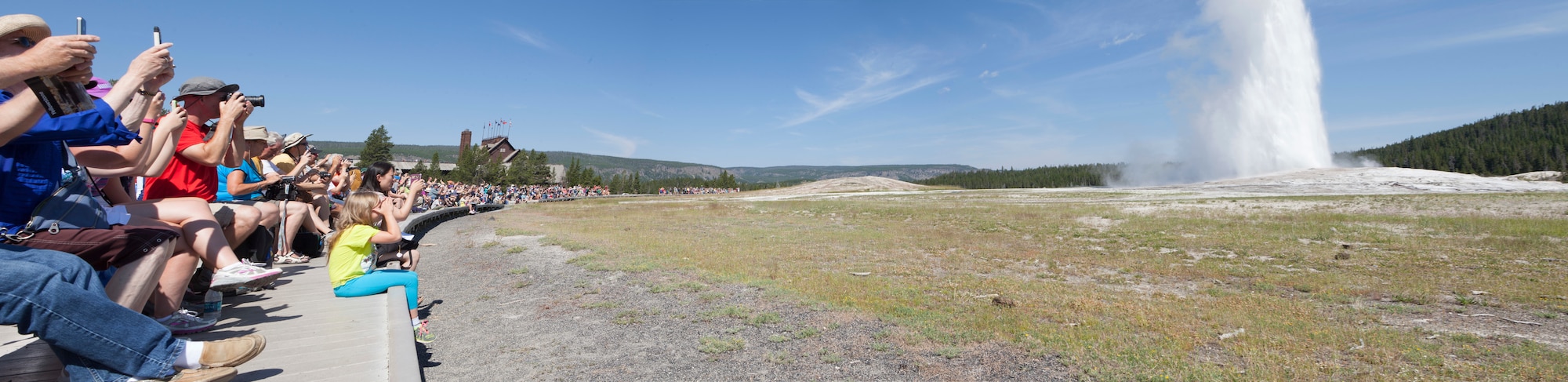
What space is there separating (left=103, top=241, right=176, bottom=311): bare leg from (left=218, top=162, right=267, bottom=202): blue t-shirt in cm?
437

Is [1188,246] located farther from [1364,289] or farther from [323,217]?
[323,217]

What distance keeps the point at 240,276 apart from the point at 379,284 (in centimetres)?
185

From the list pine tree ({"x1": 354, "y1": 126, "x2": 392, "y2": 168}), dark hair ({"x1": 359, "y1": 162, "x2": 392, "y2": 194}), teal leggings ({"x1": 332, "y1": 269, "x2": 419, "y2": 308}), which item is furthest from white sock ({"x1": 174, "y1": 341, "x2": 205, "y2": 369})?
pine tree ({"x1": 354, "y1": 126, "x2": 392, "y2": 168})

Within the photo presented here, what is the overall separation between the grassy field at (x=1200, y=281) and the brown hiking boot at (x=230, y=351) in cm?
532

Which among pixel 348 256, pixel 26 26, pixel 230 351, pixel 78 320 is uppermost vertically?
pixel 26 26

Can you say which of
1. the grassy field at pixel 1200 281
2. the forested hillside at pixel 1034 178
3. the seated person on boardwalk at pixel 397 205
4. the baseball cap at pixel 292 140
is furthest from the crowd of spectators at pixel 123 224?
the forested hillside at pixel 1034 178

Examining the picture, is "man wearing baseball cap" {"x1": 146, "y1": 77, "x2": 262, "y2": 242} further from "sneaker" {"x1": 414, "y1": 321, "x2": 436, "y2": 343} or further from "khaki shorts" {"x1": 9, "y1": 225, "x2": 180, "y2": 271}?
"sneaker" {"x1": 414, "y1": 321, "x2": 436, "y2": 343}

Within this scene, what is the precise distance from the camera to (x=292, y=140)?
9922 mm

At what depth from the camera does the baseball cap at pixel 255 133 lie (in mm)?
7531

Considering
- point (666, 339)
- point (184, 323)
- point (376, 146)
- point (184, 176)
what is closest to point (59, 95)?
point (184, 323)

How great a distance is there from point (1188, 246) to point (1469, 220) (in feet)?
30.9

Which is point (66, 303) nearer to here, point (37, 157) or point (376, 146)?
point (37, 157)

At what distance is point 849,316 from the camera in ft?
25.5

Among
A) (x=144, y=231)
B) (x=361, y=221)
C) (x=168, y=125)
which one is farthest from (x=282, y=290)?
(x=144, y=231)
